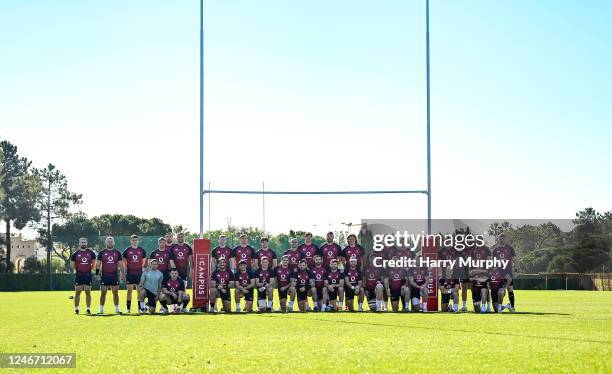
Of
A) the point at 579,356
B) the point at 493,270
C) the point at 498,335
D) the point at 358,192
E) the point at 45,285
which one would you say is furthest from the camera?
the point at 45,285

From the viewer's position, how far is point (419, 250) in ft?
64.7

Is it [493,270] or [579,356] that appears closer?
[579,356]

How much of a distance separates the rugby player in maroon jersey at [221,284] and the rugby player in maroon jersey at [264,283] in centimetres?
57

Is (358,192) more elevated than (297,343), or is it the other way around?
(358,192)

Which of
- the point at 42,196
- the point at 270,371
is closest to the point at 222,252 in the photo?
the point at 270,371

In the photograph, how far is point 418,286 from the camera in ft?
63.7

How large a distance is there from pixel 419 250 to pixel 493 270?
1598 mm

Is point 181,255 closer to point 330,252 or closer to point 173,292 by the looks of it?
point 173,292

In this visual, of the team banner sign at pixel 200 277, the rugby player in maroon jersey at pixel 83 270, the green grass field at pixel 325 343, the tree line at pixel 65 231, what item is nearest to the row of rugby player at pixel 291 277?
the rugby player in maroon jersey at pixel 83 270

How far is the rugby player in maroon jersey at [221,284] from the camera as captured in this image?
19.6 m

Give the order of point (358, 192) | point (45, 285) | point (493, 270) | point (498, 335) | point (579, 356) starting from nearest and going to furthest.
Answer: point (579, 356)
point (498, 335)
point (493, 270)
point (358, 192)
point (45, 285)

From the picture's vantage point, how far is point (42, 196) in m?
65.9

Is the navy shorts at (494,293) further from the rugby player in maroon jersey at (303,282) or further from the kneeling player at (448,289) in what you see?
the rugby player in maroon jersey at (303,282)

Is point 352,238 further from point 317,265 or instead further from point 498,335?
point 498,335
